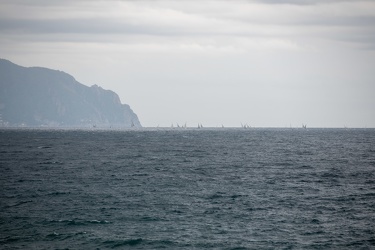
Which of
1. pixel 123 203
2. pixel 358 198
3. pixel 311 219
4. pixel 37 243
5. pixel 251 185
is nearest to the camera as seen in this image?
pixel 37 243

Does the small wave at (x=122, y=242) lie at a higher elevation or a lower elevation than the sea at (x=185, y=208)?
lower

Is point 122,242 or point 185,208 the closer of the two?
point 122,242

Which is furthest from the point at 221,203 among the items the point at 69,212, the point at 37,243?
the point at 37,243

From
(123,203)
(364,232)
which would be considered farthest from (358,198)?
(123,203)

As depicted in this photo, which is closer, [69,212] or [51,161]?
[69,212]

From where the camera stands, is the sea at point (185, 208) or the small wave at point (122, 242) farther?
the sea at point (185, 208)

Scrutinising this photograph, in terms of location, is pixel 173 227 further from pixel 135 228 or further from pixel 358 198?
pixel 358 198

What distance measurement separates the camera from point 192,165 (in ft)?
413

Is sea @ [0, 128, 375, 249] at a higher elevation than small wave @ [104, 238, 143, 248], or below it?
higher

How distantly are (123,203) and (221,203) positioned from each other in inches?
495

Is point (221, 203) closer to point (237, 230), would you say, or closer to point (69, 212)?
point (237, 230)

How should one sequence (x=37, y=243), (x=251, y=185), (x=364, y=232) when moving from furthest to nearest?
(x=251, y=185)
(x=364, y=232)
(x=37, y=243)

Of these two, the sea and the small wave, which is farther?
the sea

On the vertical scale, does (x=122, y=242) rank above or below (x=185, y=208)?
below
